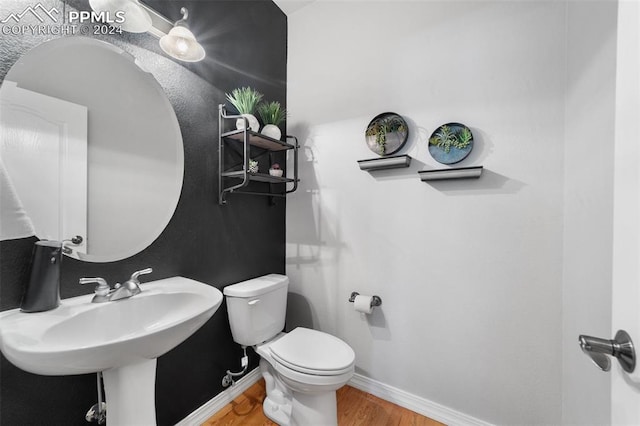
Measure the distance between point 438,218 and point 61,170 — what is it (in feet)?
5.65

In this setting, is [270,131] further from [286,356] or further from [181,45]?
[286,356]

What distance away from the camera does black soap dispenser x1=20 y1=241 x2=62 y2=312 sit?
31.7 inches

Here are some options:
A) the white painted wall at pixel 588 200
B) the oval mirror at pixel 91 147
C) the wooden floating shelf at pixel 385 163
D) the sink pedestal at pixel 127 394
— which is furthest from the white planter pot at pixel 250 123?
the white painted wall at pixel 588 200

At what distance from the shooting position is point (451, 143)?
1343 millimetres

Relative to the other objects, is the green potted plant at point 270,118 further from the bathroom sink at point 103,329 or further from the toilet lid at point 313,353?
the toilet lid at point 313,353

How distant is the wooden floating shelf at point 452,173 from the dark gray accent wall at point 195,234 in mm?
1082

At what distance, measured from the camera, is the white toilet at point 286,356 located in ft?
3.88

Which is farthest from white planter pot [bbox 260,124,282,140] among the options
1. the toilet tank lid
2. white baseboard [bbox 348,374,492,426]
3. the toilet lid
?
white baseboard [bbox 348,374,492,426]

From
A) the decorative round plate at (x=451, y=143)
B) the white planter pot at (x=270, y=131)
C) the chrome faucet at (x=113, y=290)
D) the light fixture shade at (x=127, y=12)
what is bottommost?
the chrome faucet at (x=113, y=290)

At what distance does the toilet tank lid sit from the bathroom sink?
0.28 meters

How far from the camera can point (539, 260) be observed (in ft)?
3.89

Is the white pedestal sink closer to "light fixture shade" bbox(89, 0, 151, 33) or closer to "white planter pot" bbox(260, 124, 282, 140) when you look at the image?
"white planter pot" bbox(260, 124, 282, 140)

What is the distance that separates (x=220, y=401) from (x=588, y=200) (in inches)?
78.6

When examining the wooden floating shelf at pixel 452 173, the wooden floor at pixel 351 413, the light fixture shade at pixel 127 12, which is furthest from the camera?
the wooden floor at pixel 351 413
